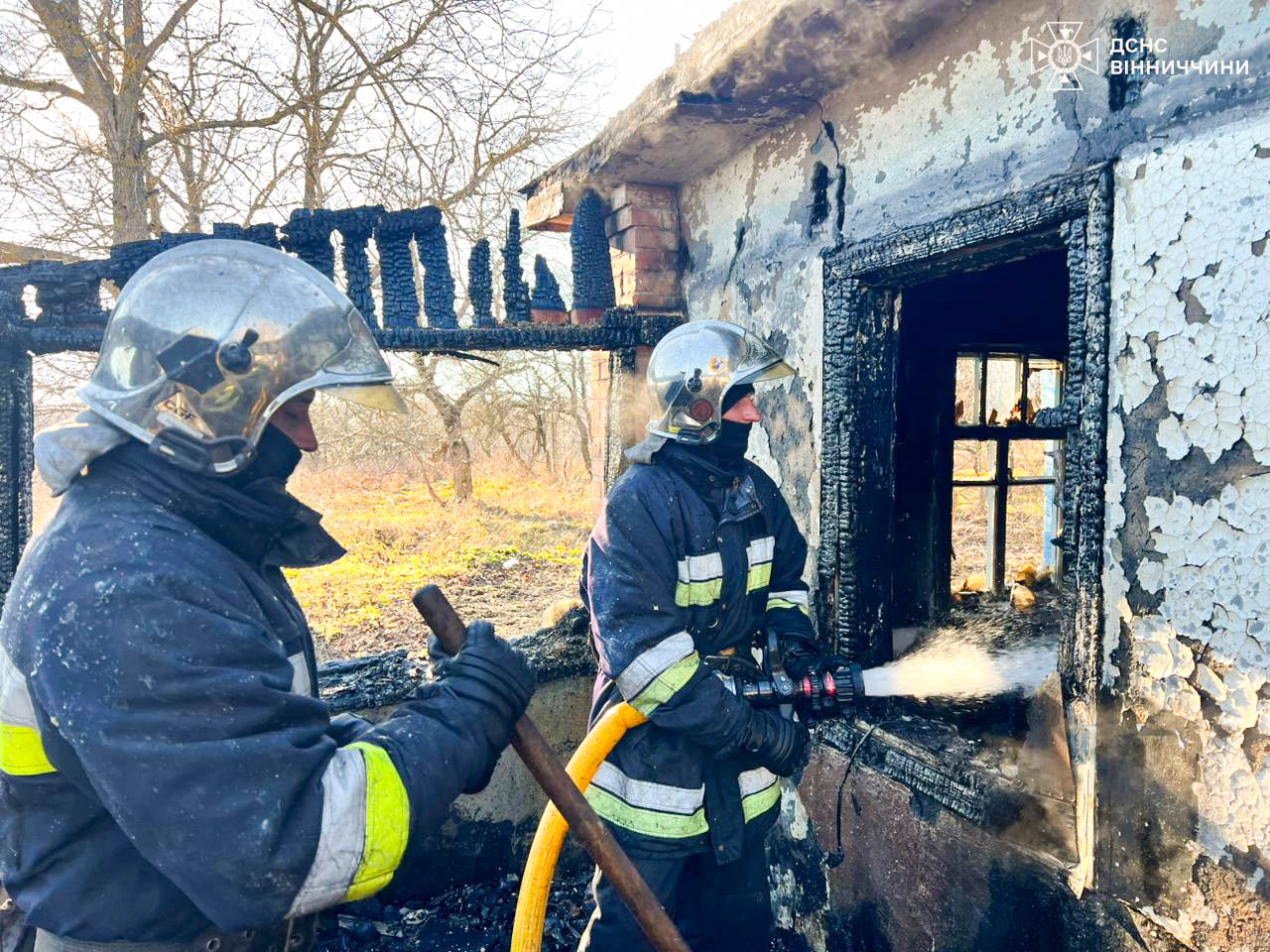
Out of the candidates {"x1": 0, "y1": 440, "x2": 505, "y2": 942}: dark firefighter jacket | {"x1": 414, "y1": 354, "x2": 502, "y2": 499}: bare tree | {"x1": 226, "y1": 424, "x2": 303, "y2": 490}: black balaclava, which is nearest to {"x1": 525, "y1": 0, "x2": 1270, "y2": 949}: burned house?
{"x1": 0, "y1": 440, "x2": 505, "y2": 942}: dark firefighter jacket

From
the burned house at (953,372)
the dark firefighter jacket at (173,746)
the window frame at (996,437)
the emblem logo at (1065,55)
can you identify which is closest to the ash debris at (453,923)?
the burned house at (953,372)

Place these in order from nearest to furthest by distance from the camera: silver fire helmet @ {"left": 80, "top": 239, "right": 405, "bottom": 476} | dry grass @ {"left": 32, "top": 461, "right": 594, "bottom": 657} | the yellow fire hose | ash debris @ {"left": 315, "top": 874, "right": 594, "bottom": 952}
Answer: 1. silver fire helmet @ {"left": 80, "top": 239, "right": 405, "bottom": 476}
2. the yellow fire hose
3. ash debris @ {"left": 315, "top": 874, "right": 594, "bottom": 952}
4. dry grass @ {"left": 32, "top": 461, "right": 594, "bottom": 657}

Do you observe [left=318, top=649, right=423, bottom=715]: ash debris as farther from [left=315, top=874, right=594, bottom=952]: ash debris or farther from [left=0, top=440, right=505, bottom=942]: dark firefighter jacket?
[left=0, top=440, right=505, bottom=942]: dark firefighter jacket

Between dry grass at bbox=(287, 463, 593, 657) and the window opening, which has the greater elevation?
the window opening

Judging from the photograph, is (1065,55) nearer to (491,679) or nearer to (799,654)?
(799,654)

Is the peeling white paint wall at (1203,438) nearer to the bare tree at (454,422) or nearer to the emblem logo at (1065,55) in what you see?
the emblem logo at (1065,55)

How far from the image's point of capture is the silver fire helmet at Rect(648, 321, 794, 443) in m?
2.78

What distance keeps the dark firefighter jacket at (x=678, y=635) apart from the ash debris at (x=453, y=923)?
1450 millimetres

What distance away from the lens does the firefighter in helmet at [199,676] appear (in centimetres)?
128

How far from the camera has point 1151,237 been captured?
2.09m

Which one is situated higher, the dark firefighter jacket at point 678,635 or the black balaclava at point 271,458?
the black balaclava at point 271,458

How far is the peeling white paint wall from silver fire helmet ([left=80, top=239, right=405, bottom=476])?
2.02 metres

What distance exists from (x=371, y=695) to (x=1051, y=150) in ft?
11.3

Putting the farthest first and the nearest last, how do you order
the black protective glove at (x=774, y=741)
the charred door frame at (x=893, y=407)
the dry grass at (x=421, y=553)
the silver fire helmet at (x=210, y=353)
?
the dry grass at (x=421, y=553), the black protective glove at (x=774, y=741), the charred door frame at (x=893, y=407), the silver fire helmet at (x=210, y=353)
